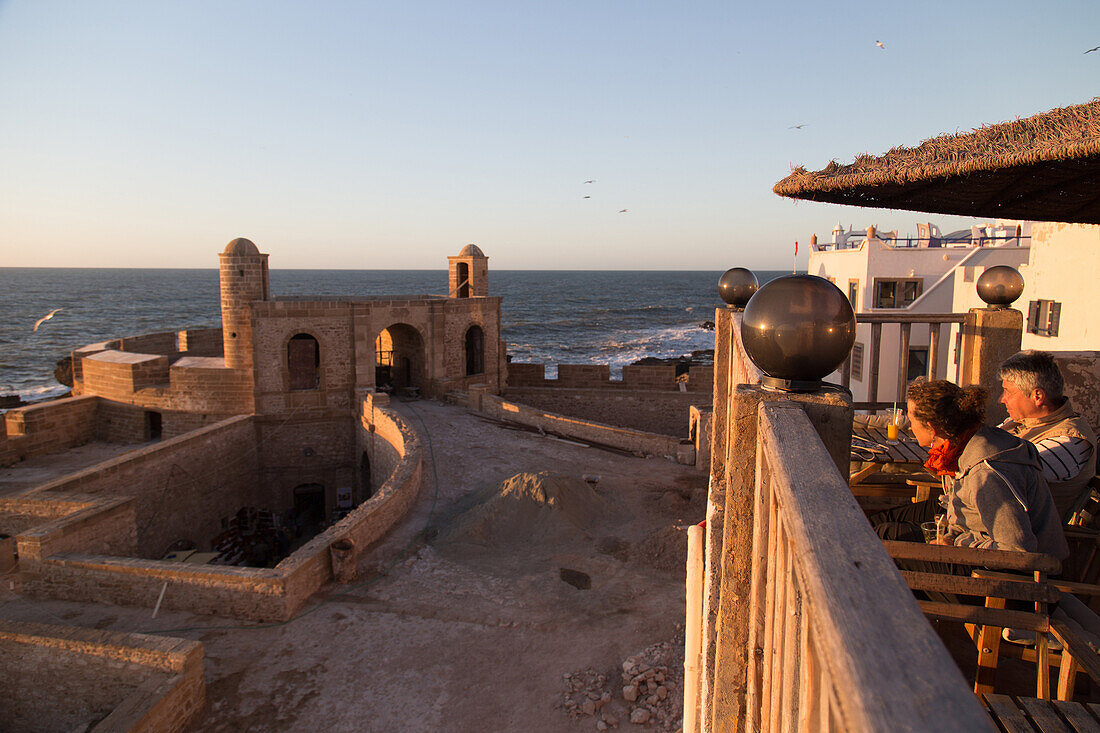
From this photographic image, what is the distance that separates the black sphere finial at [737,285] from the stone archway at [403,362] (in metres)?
18.1

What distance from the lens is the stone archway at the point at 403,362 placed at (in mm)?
23359

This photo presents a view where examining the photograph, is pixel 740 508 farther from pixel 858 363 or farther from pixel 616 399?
pixel 858 363

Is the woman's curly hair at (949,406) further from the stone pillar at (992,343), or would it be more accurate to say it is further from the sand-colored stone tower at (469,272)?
the sand-colored stone tower at (469,272)

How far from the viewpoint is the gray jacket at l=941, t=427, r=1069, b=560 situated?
124 inches

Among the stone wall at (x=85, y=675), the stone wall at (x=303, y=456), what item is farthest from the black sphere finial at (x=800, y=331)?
the stone wall at (x=303, y=456)

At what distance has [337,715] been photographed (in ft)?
23.3

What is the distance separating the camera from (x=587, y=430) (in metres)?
18.3

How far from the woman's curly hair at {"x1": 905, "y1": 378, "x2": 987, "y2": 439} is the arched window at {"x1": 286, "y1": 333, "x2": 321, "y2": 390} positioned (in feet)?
67.7

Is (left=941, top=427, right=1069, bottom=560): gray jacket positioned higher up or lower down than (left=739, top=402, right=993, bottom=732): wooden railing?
lower down

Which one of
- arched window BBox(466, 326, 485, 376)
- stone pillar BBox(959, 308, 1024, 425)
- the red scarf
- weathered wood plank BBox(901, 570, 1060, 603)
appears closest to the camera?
weathered wood plank BBox(901, 570, 1060, 603)

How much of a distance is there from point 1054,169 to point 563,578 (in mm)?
8030

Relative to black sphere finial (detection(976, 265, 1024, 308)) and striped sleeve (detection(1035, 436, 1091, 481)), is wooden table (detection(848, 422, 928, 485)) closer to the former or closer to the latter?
striped sleeve (detection(1035, 436, 1091, 481))

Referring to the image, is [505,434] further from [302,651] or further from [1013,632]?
[1013,632]

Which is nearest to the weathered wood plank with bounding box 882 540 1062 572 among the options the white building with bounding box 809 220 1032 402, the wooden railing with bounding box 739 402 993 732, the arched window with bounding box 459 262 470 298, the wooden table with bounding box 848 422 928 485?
the wooden railing with bounding box 739 402 993 732
